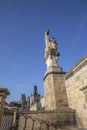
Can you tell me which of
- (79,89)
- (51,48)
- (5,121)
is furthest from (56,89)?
(5,121)

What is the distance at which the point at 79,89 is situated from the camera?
7.21 metres

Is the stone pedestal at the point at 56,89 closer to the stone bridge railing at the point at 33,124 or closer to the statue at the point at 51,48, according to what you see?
the stone bridge railing at the point at 33,124

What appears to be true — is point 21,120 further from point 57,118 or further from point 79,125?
point 79,125

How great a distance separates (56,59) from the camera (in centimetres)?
1080

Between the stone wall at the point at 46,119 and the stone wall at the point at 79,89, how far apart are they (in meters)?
0.61

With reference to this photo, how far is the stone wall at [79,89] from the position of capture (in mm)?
6895

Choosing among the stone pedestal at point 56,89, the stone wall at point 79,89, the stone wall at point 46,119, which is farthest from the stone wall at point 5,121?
the stone wall at point 79,89

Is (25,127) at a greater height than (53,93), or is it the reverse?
(53,93)

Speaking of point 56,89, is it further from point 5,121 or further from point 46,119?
point 5,121

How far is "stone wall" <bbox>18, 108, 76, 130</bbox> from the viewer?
22.5 ft

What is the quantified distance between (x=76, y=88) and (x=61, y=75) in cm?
201

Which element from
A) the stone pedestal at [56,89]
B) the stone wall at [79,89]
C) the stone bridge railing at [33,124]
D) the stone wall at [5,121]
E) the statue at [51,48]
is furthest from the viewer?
the statue at [51,48]

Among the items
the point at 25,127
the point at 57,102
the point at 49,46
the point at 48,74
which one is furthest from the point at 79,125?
the point at 49,46

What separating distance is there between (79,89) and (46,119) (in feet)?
9.17
